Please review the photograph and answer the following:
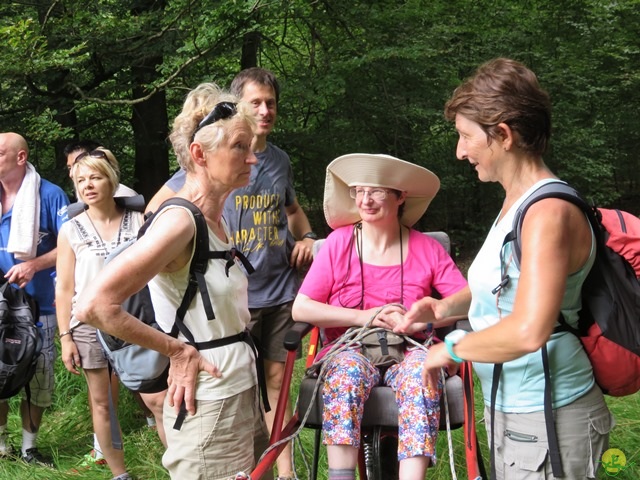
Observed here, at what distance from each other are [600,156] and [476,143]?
8521 mm

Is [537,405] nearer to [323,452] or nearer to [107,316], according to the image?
[107,316]

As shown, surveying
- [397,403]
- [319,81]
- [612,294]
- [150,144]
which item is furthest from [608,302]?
[150,144]

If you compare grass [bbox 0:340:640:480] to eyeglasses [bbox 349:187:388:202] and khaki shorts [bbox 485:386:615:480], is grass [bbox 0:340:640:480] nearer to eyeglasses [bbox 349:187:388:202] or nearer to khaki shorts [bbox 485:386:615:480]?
eyeglasses [bbox 349:187:388:202]

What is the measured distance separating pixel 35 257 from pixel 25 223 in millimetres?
202

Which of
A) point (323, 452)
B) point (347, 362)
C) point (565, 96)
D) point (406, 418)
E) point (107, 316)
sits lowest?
point (323, 452)

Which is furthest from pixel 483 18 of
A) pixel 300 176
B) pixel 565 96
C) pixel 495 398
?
pixel 495 398

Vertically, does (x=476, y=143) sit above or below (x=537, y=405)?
above

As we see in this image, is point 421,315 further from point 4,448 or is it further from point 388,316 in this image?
point 4,448

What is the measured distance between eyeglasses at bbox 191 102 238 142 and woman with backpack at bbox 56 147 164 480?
1583 millimetres

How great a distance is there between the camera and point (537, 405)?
5.86 feet

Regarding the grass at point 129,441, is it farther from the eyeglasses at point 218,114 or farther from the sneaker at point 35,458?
the eyeglasses at point 218,114

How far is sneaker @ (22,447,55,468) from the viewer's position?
12.7 ft

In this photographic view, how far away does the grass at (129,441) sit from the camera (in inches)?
136

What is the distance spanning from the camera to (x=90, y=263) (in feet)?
11.2
